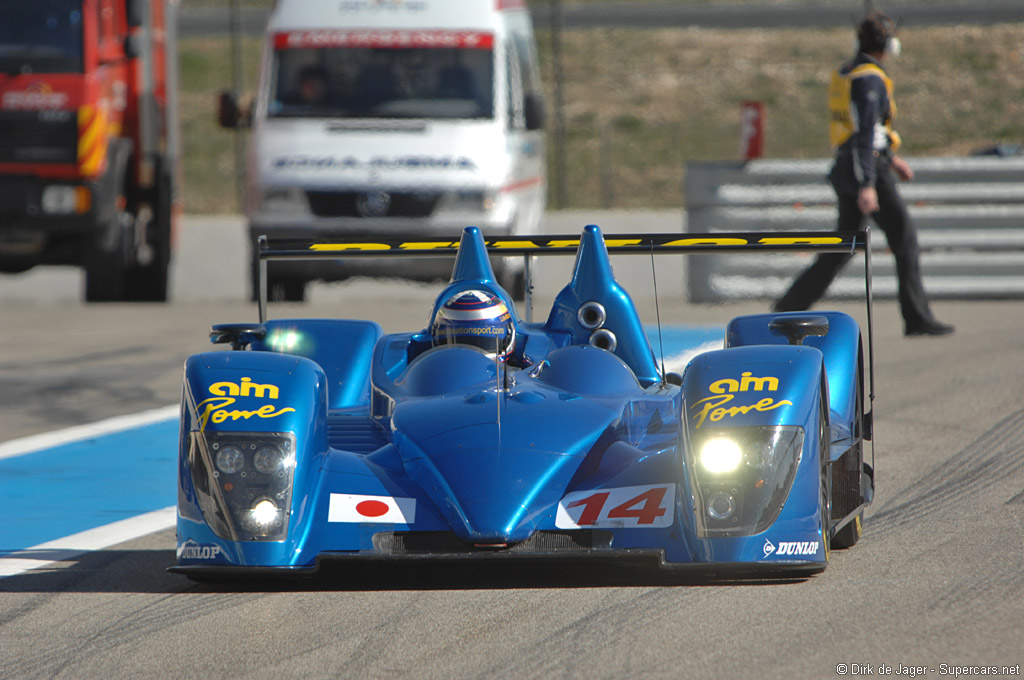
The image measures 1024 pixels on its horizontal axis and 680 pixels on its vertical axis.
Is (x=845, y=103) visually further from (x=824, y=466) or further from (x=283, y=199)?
(x=824, y=466)

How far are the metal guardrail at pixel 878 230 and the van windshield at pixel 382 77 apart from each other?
2.14 m

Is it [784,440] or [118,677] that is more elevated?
[784,440]

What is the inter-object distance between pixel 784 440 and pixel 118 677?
191 centimetres

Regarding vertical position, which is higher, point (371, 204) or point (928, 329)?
point (371, 204)

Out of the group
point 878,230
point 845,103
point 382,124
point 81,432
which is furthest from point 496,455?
point 878,230

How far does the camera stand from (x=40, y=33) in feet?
45.2

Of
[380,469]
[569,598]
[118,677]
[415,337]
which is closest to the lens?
[118,677]

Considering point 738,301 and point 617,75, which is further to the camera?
point 617,75

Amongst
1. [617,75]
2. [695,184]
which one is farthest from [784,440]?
[617,75]

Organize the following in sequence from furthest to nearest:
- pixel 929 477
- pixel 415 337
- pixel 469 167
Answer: pixel 469 167 < pixel 929 477 < pixel 415 337

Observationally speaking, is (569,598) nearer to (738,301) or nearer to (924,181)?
(738,301)

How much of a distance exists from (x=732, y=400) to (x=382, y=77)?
956cm

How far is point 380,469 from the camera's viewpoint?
487cm

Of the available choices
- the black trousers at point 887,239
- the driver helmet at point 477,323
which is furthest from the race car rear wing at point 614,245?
the black trousers at point 887,239
